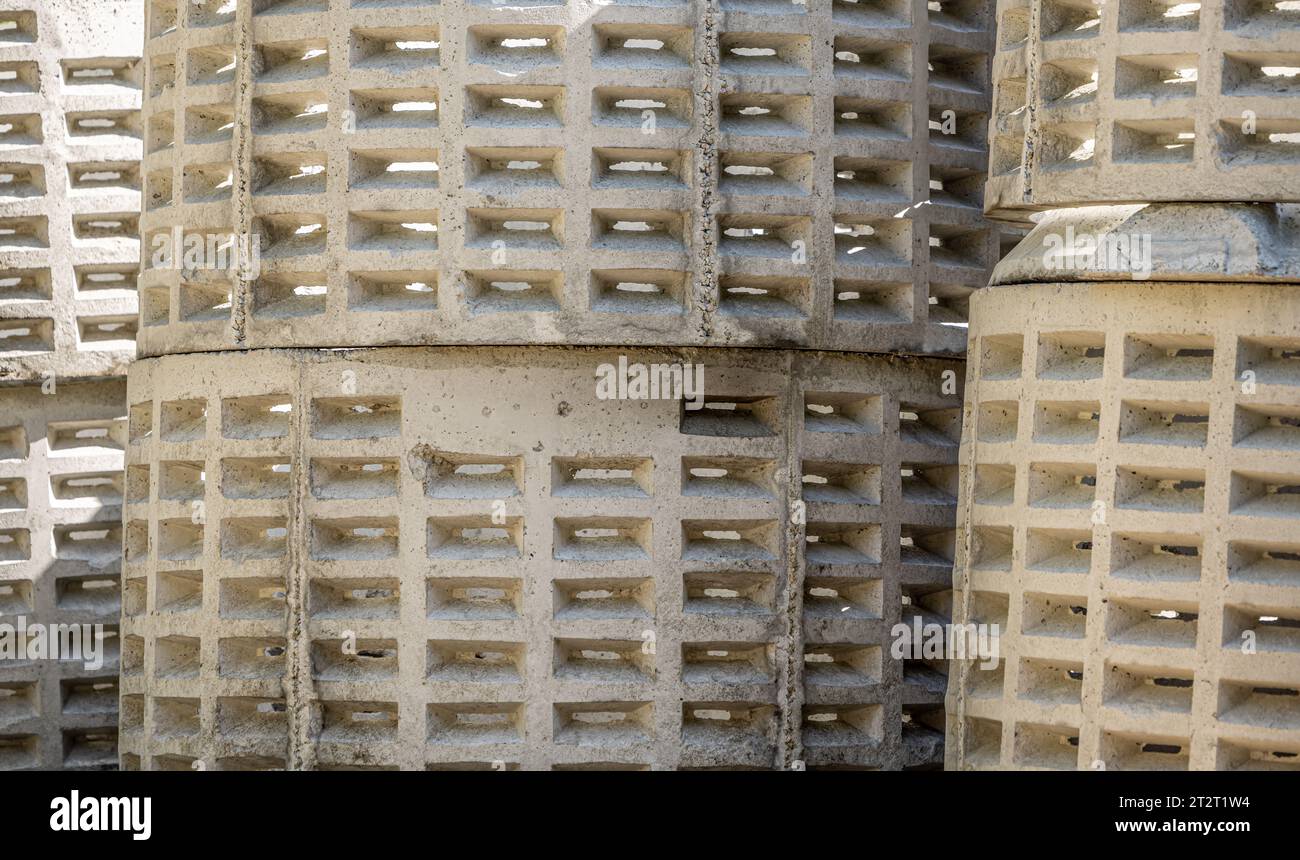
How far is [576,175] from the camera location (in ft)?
39.4

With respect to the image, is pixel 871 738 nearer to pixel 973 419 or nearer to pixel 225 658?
pixel 973 419

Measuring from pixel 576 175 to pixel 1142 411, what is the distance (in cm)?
363

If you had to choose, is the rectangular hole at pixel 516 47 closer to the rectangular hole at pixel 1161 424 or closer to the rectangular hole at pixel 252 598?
the rectangular hole at pixel 252 598

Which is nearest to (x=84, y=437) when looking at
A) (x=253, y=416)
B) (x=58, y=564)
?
(x=58, y=564)

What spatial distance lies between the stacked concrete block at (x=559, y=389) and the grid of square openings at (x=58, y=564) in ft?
8.97

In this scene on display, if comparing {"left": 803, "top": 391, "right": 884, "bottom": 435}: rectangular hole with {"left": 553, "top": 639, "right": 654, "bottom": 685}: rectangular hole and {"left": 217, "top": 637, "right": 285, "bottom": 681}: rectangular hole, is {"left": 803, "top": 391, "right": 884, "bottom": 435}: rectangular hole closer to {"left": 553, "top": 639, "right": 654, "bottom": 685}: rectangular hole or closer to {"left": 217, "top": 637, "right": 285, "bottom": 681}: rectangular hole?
{"left": 553, "top": 639, "right": 654, "bottom": 685}: rectangular hole

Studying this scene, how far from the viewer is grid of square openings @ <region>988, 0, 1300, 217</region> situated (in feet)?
34.3

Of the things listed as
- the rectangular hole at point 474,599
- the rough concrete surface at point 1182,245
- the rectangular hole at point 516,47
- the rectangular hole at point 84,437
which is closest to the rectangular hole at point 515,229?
the rectangular hole at point 516,47

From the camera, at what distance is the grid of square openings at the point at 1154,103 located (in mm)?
10445

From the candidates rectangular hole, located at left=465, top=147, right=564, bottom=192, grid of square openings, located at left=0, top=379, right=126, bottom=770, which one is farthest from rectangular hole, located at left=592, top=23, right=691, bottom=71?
grid of square openings, located at left=0, top=379, right=126, bottom=770

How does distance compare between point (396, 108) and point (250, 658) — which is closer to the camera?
point (396, 108)

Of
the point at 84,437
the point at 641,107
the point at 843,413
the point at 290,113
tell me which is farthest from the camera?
the point at 84,437

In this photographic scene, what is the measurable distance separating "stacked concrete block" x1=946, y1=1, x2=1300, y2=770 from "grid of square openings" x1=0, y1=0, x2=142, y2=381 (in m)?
7.28

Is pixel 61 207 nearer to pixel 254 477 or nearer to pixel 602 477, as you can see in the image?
pixel 254 477
